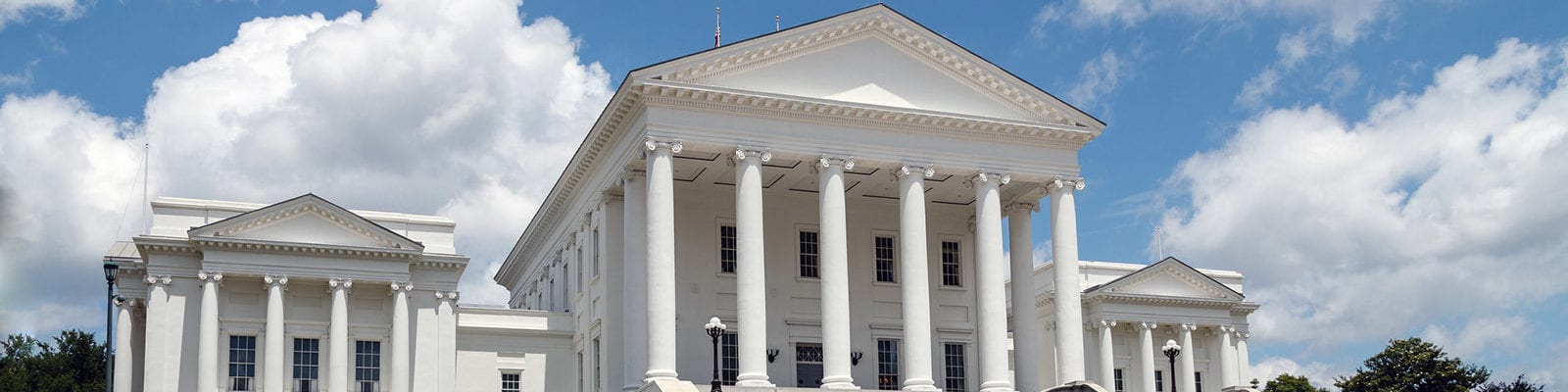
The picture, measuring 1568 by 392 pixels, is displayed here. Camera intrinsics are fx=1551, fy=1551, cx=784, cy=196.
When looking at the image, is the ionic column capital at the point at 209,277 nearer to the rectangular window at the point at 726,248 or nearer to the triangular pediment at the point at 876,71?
the rectangular window at the point at 726,248

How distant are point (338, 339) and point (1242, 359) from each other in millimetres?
36569

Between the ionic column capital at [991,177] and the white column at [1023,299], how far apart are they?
11.0 feet

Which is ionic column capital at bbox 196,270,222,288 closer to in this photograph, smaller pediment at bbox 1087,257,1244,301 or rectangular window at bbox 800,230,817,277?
rectangular window at bbox 800,230,817,277

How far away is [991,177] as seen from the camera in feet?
143

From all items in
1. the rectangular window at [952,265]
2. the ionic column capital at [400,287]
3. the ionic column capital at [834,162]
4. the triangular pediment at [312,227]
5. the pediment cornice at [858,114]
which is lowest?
the ionic column capital at [400,287]

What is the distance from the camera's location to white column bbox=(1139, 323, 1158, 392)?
60031 millimetres

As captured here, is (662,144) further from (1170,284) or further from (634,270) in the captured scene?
(1170,284)

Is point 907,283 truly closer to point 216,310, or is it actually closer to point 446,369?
point 446,369

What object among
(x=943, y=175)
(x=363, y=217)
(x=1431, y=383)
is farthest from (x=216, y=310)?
(x=1431, y=383)

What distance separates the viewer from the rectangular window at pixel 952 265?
4931 centimetres

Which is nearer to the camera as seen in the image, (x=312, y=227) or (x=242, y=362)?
(x=242, y=362)

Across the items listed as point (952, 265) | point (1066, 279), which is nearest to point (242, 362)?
point (952, 265)

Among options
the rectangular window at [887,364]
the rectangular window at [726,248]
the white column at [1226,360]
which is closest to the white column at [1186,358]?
the white column at [1226,360]

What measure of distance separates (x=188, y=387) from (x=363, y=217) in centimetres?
702
